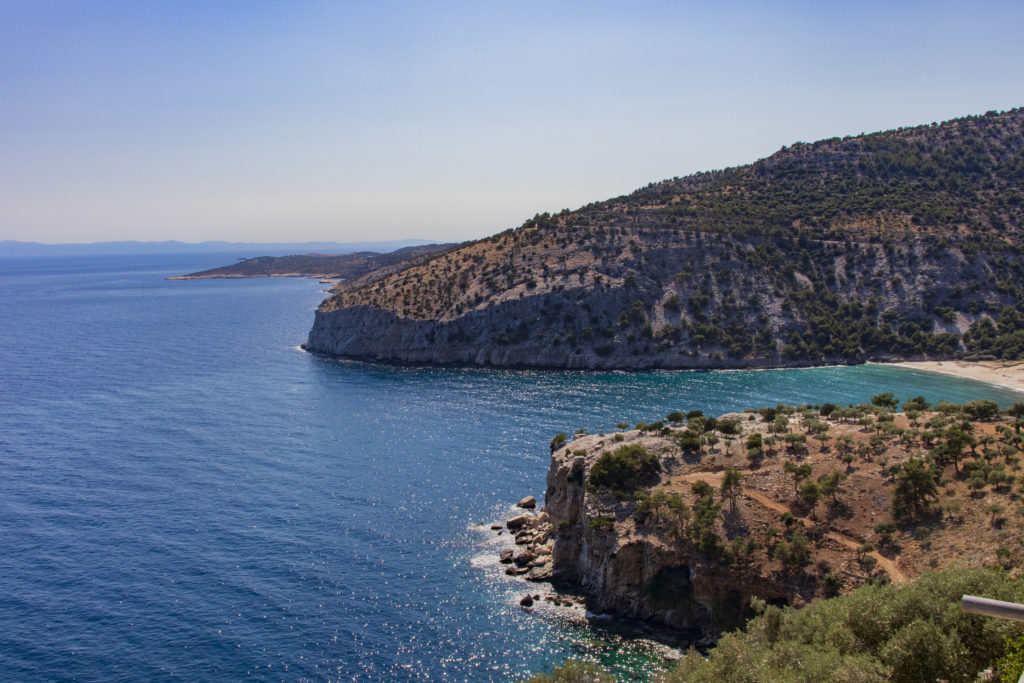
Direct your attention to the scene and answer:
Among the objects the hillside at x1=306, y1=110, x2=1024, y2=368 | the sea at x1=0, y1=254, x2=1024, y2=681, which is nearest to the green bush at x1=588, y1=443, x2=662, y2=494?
the sea at x1=0, y1=254, x2=1024, y2=681

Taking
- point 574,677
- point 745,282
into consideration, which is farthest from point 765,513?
point 745,282

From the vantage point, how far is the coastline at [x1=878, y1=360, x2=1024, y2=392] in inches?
3654

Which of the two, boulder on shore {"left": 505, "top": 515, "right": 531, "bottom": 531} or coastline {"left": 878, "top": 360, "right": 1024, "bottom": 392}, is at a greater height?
coastline {"left": 878, "top": 360, "right": 1024, "bottom": 392}

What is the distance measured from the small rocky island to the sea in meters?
3.75

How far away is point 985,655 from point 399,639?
95.0 feet

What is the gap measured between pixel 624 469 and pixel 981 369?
80.8 metres

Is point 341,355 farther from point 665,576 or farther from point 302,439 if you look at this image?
point 665,576

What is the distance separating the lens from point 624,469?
47.8 m

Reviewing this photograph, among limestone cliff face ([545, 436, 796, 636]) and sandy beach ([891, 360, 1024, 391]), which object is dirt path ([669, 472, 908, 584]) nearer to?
limestone cliff face ([545, 436, 796, 636])

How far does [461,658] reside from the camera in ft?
122

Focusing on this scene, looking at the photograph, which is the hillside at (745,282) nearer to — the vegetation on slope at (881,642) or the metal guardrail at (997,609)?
the vegetation on slope at (881,642)

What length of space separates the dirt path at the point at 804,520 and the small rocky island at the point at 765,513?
0.36 feet

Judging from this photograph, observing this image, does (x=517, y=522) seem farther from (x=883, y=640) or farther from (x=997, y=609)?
(x=997, y=609)

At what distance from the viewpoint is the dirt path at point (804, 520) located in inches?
1427
